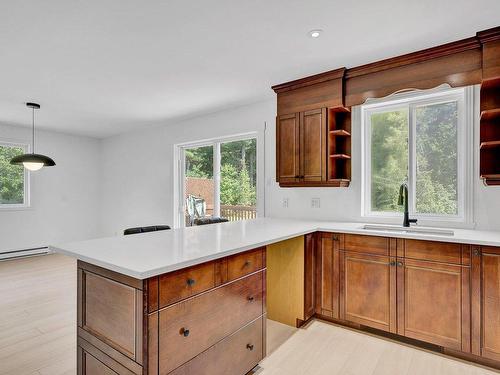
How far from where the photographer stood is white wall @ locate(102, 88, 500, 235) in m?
3.12

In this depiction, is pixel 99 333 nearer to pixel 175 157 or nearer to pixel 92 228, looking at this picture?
pixel 175 157

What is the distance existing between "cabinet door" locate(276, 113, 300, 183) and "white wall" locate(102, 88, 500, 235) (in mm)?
371

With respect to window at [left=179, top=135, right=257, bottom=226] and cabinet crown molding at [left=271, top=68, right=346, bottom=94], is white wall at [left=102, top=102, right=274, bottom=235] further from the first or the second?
cabinet crown molding at [left=271, top=68, right=346, bottom=94]

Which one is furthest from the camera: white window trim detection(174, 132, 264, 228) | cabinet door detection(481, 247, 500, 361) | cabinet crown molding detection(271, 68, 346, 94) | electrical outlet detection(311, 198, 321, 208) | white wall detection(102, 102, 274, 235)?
white wall detection(102, 102, 274, 235)

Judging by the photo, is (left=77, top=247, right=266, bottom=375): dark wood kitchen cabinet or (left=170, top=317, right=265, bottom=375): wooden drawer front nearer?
(left=77, top=247, right=266, bottom=375): dark wood kitchen cabinet

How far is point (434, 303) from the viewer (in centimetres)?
219

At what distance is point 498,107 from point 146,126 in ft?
15.8

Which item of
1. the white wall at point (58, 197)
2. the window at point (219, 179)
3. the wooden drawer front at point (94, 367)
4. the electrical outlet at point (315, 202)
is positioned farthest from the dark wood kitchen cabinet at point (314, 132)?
Result: the white wall at point (58, 197)

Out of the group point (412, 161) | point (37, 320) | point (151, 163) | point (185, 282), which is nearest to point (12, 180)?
point (151, 163)

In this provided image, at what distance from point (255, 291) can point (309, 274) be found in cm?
83

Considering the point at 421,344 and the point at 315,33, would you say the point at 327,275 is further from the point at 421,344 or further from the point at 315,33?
the point at 315,33

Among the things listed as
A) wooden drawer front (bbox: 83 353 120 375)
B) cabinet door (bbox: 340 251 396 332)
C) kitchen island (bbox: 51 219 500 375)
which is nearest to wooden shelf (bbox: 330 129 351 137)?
kitchen island (bbox: 51 219 500 375)

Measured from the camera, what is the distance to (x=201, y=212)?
4715mm

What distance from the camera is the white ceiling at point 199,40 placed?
1.87m
